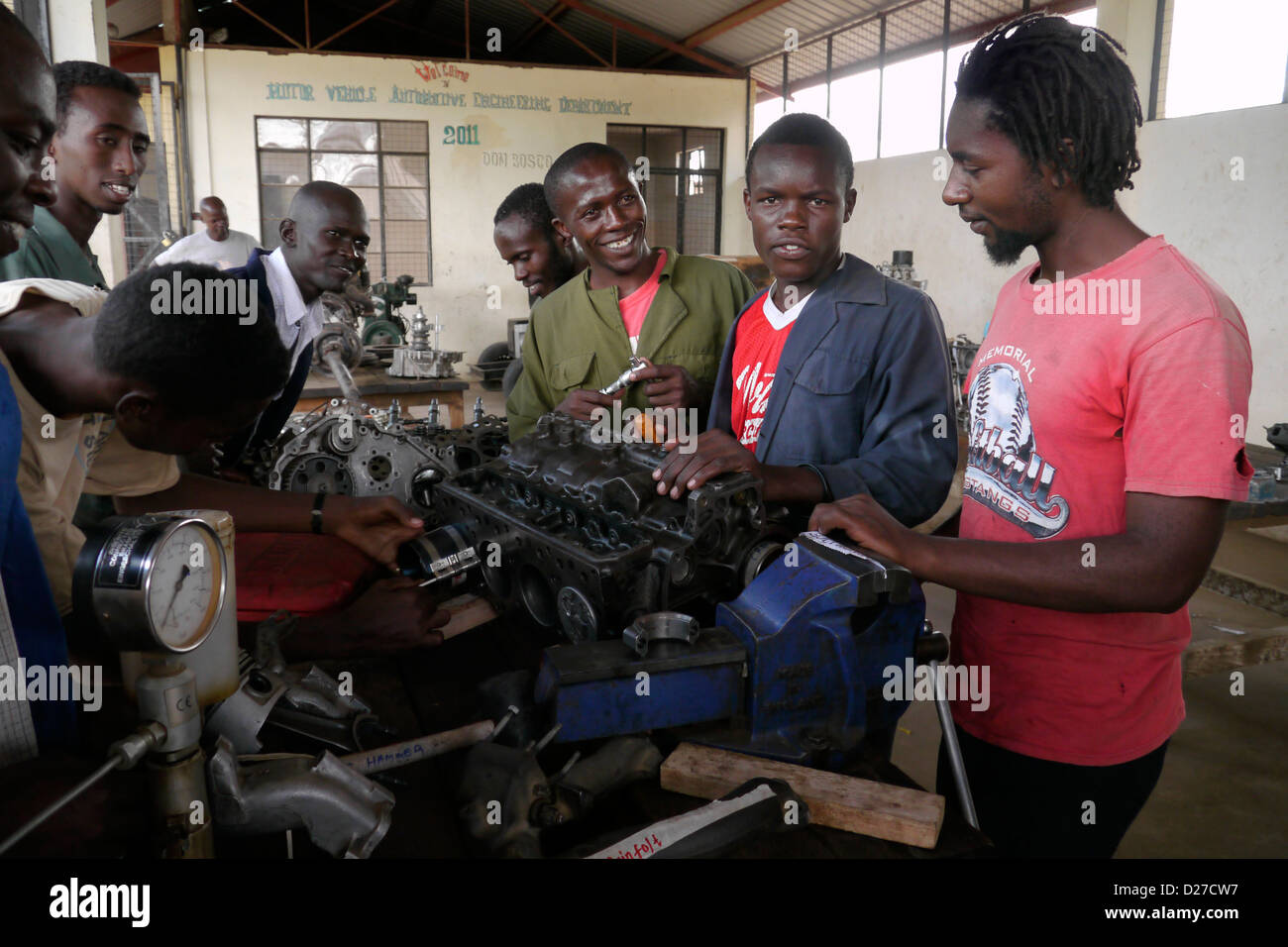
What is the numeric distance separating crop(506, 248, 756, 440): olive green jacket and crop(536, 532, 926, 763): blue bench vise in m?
1.09

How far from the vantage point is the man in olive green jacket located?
242 centimetres

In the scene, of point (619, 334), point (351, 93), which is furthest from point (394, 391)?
point (351, 93)

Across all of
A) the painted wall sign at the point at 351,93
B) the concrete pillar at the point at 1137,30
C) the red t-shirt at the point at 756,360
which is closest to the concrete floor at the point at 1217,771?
the red t-shirt at the point at 756,360

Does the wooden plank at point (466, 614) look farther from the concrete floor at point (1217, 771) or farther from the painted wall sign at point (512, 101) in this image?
the painted wall sign at point (512, 101)

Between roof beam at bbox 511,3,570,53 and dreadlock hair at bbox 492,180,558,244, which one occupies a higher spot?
roof beam at bbox 511,3,570,53

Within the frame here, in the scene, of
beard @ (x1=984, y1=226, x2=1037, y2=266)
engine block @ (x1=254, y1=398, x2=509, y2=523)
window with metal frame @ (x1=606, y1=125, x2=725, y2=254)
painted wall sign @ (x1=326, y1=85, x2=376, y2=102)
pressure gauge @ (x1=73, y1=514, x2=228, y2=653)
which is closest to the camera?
pressure gauge @ (x1=73, y1=514, x2=228, y2=653)

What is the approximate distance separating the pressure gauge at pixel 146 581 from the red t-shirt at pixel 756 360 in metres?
1.23

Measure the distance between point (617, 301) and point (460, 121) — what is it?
35.7 ft

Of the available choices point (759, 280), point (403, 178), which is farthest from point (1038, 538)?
point (403, 178)

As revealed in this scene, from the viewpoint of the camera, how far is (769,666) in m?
1.25

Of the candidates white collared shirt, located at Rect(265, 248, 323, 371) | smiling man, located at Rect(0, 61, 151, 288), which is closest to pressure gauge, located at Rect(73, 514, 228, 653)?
smiling man, located at Rect(0, 61, 151, 288)

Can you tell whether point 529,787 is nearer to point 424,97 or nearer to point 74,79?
point 74,79

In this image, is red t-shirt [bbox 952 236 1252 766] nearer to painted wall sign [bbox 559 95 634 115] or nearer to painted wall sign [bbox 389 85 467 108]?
painted wall sign [bbox 389 85 467 108]
